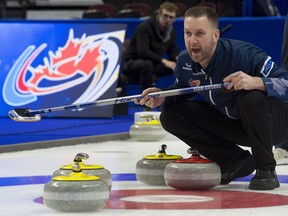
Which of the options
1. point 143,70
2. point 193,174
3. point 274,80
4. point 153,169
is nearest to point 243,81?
point 274,80

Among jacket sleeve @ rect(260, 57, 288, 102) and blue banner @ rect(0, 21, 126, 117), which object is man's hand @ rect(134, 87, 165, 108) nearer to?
jacket sleeve @ rect(260, 57, 288, 102)

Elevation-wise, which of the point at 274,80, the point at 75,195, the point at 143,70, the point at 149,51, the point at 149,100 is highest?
the point at 274,80

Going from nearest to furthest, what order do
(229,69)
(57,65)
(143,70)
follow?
(229,69) → (57,65) → (143,70)

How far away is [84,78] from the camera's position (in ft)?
30.6

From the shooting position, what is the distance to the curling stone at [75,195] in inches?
130

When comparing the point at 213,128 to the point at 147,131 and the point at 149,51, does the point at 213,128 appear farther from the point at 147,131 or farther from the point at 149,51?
the point at 149,51

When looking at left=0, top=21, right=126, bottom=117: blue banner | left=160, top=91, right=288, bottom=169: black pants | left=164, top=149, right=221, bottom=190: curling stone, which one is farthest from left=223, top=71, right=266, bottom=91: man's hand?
left=0, top=21, right=126, bottom=117: blue banner

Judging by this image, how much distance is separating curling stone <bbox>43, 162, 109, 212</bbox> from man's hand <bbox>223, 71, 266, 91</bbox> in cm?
90

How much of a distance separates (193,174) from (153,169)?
0.28 m

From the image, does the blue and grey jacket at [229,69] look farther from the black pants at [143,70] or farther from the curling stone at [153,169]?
the black pants at [143,70]

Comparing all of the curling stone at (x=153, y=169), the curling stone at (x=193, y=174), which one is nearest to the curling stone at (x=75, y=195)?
the curling stone at (x=193, y=174)

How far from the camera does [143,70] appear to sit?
11039 mm

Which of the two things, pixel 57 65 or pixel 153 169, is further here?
pixel 57 65

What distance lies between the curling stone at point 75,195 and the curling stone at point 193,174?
0.71 m
